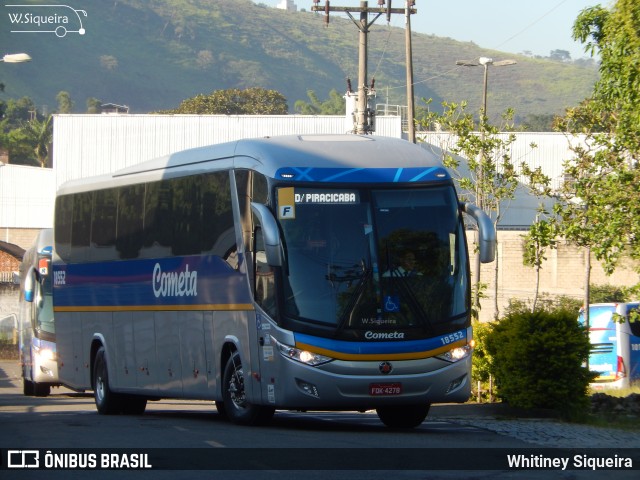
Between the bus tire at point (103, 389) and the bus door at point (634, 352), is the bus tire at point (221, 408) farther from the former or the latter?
the bus door at point (634, 352)

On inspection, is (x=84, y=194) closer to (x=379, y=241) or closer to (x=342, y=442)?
(x=379, y=241)

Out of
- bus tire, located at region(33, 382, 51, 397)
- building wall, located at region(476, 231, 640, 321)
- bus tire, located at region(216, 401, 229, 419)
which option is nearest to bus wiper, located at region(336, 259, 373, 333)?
bus tire, located at region(216, 401, 229, 419)

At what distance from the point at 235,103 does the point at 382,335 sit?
129 meters

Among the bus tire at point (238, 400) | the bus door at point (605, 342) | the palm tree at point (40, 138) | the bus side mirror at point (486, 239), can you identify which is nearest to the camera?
the bus side mirror at point (486, 239)

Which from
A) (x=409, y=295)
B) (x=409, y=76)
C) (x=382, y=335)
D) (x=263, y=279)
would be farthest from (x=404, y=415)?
(x=409, y=76)

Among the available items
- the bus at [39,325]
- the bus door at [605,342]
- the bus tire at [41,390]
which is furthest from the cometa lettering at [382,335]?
the bus tire at [41,390]

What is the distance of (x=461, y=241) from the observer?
611 inches

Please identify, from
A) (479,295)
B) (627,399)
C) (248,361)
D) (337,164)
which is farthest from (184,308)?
(479,295)

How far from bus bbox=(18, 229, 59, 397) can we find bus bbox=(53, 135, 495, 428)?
12.5m

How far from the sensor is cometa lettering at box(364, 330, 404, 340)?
577 inches

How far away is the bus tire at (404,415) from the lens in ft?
52.9

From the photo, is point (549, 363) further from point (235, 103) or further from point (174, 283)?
point (235, 103)

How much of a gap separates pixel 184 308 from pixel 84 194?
5.44m

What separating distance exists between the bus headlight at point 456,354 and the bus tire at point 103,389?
7597 millimetres
